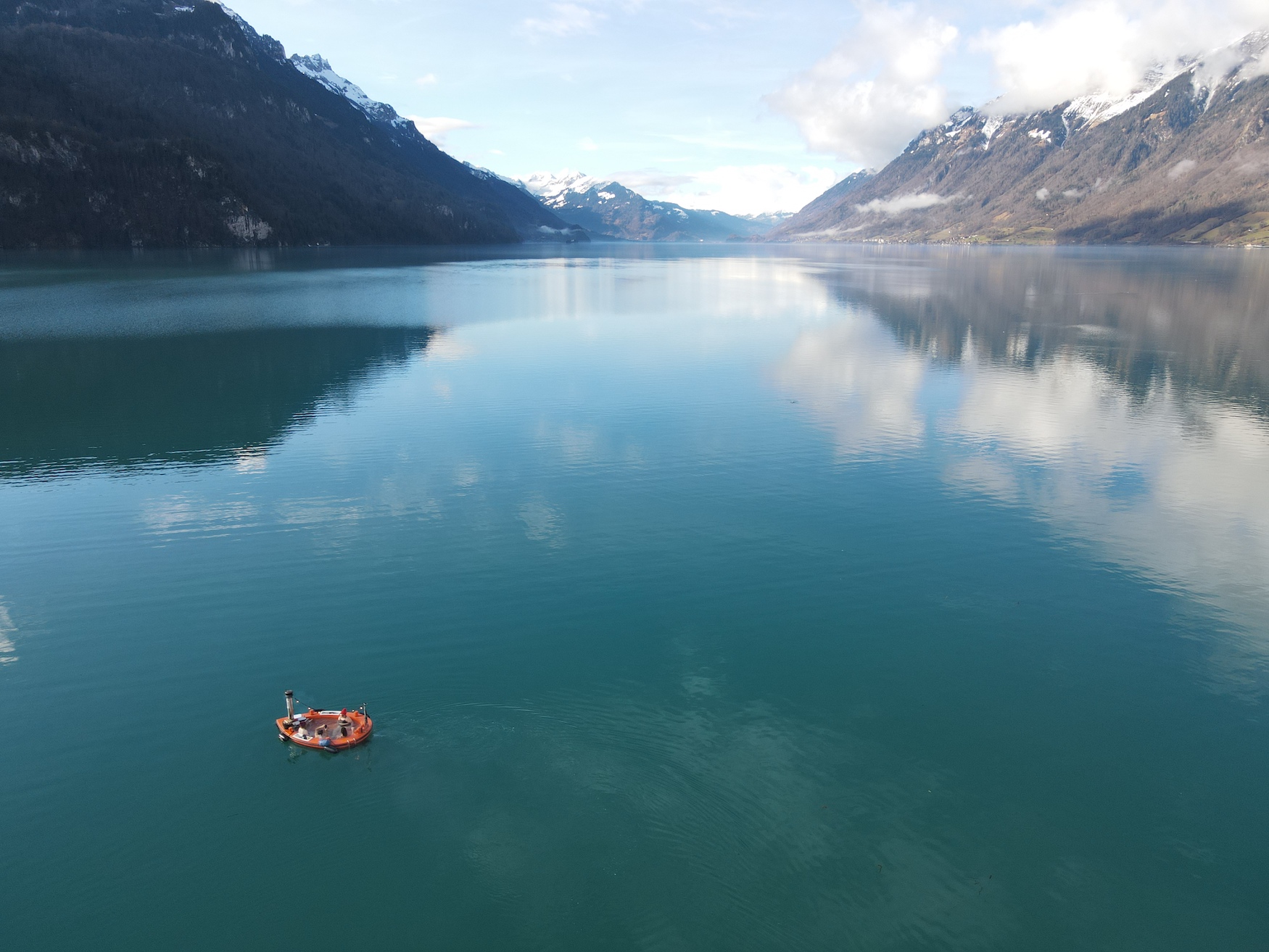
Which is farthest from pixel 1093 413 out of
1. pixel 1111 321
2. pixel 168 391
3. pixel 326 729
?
pixel 168 391

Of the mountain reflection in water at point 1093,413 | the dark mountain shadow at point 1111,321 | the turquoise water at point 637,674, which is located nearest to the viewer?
the turquoise water at point 637,674

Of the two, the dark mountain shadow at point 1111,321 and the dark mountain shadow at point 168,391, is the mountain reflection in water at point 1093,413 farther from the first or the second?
the dark mountain shadow at point 168,391

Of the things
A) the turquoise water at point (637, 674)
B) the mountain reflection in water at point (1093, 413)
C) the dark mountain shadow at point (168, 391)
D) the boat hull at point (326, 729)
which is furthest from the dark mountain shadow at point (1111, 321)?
the boat hull at point (326, 729)

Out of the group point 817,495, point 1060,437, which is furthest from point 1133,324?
point 817,495

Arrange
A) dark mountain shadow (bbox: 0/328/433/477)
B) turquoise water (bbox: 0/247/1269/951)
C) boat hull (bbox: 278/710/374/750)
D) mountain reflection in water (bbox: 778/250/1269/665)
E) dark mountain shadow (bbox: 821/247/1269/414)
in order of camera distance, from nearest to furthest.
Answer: turquoise water (bbox: 0/247/1269/951)
boat hull (bbox: 278/710/374/750)
mountain reflection in water (bbox: 778/250/1269/665)
dark mountain shadow (bbox: 0/328/433/477)
dark mountain shadow (bbox: 821/247/1269/414)

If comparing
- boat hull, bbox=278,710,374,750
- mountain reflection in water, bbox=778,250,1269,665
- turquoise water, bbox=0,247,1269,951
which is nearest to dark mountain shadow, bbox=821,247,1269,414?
mountain reflection in water, bbox=778,250,1269,665

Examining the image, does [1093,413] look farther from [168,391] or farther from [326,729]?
[168,391]

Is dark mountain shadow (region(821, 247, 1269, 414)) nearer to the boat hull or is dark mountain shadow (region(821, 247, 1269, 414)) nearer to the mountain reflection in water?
the mountain reflection in water

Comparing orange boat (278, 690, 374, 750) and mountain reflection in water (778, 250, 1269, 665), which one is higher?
mountain reflection in water (778, 250, 1269, 665)
